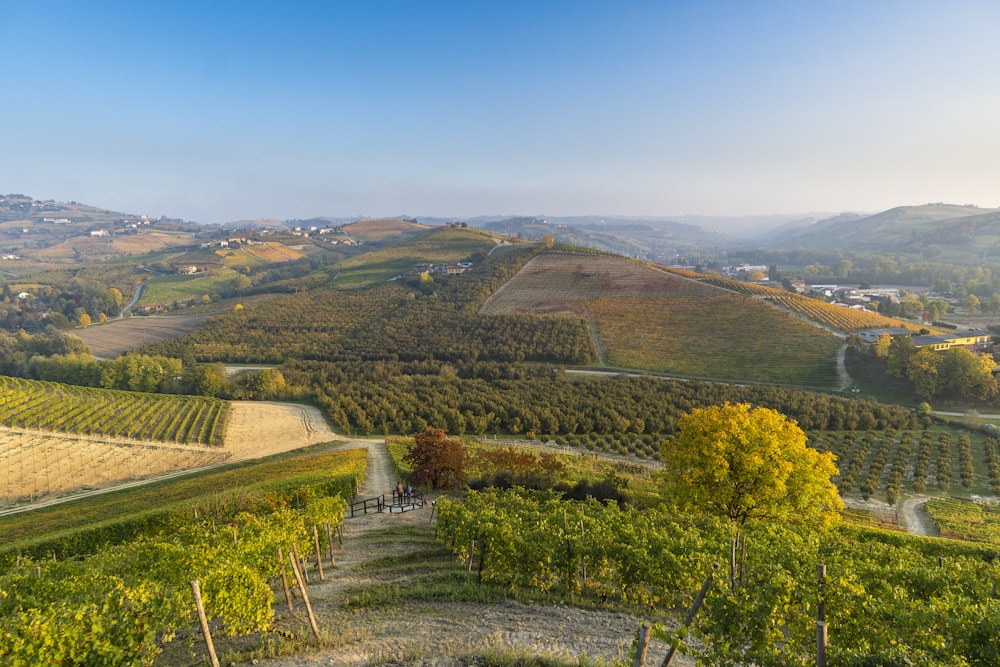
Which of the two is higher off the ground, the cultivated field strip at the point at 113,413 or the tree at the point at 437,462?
the tree at the point at 437,462

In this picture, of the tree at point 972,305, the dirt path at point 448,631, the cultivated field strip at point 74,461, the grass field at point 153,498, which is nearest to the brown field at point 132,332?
the cultivated field strip at point 74,461

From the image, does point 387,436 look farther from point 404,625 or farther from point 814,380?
point 814,380

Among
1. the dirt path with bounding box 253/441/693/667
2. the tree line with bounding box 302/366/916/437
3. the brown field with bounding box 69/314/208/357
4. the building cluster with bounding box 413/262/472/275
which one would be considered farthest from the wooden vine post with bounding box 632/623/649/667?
the building cluster with bounding box 413/262/472/275

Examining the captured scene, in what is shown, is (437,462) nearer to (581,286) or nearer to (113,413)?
(113,413)

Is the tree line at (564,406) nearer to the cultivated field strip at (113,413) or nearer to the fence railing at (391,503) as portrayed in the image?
the cultivated field strip at (113,413)

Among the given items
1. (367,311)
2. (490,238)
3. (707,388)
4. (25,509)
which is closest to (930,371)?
(707,388)
